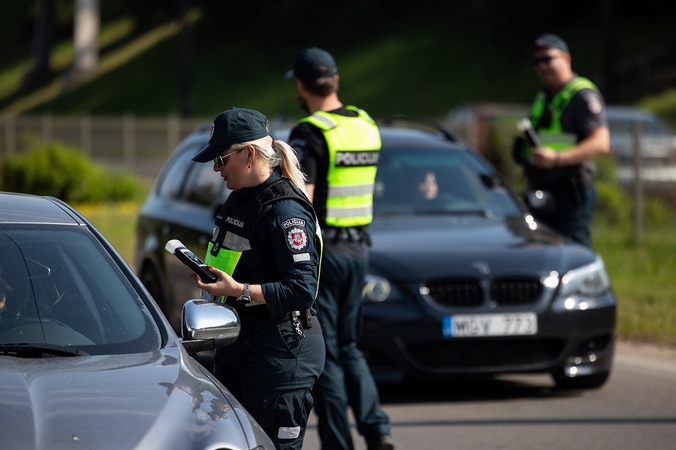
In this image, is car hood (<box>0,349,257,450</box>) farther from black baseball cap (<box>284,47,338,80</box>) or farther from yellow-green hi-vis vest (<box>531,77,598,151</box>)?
yellow-green hi-vis vest (<box>531,77,598,151</box>)

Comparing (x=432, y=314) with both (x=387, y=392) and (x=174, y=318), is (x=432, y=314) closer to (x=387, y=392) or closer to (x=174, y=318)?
(x=387, y=392)

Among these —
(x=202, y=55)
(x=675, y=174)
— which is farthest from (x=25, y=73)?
(x=675, y=174)

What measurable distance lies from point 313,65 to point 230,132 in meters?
1.55

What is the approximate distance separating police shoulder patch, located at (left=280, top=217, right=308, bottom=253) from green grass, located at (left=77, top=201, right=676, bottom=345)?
560 centimetres

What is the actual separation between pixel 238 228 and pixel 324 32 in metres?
49.5

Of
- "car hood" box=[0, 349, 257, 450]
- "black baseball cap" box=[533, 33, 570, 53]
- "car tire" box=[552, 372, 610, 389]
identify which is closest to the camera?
"car hood" box=[0, 349, 257, 450]

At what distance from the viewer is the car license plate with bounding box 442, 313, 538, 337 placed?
22.9 ft

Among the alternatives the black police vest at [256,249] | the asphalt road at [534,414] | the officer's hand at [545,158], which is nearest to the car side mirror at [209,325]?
the black police vest at [256,249]

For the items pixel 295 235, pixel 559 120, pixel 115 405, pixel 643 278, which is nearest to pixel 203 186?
pixel 559 120

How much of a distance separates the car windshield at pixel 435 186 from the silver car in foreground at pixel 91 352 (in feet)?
12.5

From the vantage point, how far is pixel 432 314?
275 inches

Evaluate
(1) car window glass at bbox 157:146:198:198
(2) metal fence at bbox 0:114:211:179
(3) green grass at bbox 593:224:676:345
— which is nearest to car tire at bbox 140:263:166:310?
(1) car window glass at bbox 157:146:198:198

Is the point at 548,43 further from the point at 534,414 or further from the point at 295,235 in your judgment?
the point at 295,235

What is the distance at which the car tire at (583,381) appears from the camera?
7449mm
